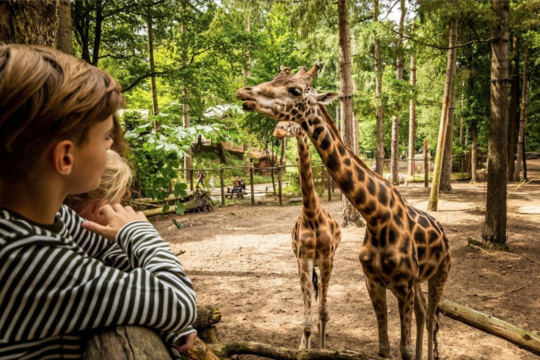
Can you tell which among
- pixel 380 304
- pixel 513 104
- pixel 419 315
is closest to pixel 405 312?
pixel 380 304

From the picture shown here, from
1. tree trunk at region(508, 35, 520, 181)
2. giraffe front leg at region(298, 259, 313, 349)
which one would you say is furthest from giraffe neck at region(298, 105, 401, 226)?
tree trunk at region(508, 35, 520, 181)

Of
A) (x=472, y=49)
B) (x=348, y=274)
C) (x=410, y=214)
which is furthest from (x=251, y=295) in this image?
(x=472, y=49)

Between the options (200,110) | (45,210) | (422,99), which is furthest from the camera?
(422,99)

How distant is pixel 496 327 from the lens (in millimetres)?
2852

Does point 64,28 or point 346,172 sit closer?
point 346,172

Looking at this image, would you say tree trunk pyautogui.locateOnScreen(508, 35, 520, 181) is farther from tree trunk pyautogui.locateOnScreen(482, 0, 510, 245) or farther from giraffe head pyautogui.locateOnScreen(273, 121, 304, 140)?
giraffe head pyautogui.locateOnScreen(273, 121, 304, 140)

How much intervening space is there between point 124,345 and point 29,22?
2.07 m

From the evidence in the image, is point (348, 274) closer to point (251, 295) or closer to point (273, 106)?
point (251, 295)

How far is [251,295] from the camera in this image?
5.20 metres

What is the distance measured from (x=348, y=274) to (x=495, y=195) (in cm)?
320

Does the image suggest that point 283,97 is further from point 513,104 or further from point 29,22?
point 513,104

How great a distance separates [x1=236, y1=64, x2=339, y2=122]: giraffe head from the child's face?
131cm

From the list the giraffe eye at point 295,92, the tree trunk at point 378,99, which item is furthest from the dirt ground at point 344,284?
the tree trunk at point 378,99

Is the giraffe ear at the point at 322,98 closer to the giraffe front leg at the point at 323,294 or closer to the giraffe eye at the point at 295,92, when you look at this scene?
the giraffe eye at the point at 295,92
